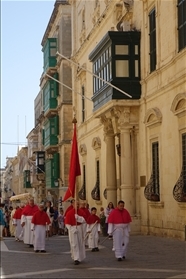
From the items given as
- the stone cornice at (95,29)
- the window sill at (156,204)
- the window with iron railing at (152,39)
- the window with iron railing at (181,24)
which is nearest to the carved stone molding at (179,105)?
the window with iron railing at (181,24)

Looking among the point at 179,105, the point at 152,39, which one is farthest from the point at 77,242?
the point at 152,39

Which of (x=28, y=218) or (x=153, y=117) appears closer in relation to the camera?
(x=28, y=218)

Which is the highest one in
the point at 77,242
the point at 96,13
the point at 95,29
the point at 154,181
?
the point at 96,13

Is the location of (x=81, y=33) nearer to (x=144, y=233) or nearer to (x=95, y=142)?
(x=95, y=142)

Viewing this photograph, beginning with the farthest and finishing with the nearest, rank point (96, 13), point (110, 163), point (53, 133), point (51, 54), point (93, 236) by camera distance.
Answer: point (51, 54)
point (53, 133)
point (96, 13)
point (110, 163)
point (93, 236)

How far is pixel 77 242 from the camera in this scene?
16125mm

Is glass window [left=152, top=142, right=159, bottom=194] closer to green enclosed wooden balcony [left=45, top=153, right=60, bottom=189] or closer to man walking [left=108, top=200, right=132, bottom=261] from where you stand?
man walking [left=108, top=200, right=132, bottom=261]

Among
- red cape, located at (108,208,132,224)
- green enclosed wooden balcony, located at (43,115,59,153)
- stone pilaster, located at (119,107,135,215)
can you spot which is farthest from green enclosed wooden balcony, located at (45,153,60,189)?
red cape, located at (108,208,132,224)

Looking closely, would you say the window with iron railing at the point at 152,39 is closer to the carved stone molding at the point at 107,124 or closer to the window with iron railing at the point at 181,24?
the window with iron railing at the point at 181,24

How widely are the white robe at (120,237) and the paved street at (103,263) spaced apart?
25 centimetres

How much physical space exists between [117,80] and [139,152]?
3.18 metres

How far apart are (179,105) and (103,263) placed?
8031 millimetres

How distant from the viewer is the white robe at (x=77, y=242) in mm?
15922

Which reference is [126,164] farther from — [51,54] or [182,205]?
[51,54]
